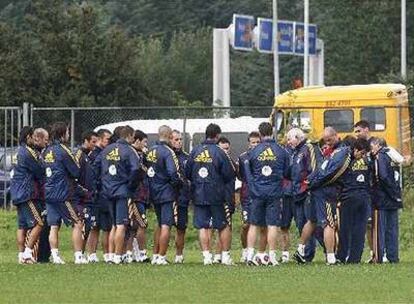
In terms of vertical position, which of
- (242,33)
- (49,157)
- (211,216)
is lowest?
(211,216)

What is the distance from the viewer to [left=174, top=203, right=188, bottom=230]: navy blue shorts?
24.7 m

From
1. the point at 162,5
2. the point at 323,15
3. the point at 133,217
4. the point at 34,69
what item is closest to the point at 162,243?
the point at 133,217

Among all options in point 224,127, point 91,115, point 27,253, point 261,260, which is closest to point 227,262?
point 261,260

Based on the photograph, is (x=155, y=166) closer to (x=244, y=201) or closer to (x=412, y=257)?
(x=244, y=201)

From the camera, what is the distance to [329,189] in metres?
24.1

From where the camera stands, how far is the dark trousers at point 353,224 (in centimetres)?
2417

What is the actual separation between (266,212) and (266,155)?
86 cm

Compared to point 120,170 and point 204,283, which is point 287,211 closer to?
point 120,170

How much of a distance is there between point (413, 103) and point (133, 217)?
18091mm

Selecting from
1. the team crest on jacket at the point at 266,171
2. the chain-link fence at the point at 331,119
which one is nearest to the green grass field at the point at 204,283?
the team crest on jacket at the point at 266,171

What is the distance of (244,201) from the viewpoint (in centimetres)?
2562

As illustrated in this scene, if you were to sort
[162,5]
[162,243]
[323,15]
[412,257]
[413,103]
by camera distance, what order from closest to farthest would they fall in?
[162,243]
[412,257]
[413,103]
[323,15]
[162,5]

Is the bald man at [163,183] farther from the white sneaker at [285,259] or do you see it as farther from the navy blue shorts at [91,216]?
the white sneaker at [285,259]

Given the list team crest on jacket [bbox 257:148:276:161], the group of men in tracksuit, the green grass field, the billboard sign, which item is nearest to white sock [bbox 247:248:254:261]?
the group of men in tracksuit
